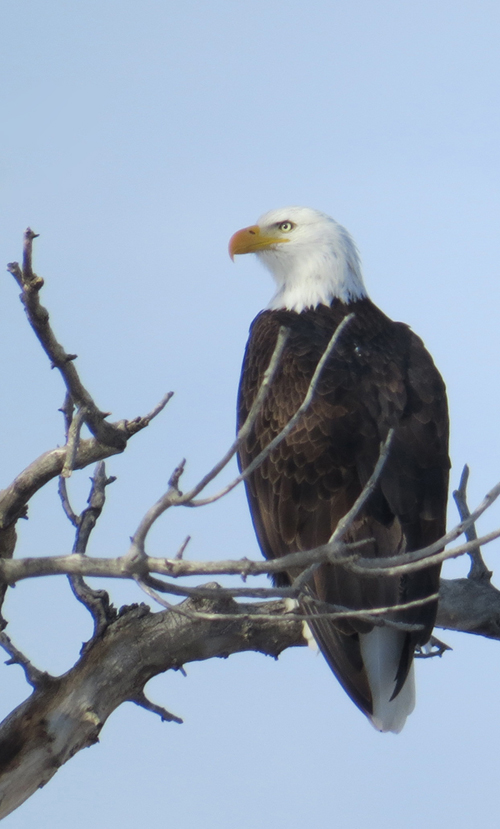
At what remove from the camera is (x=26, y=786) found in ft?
13.6

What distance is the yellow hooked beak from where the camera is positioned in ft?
21.4

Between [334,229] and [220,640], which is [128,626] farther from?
[334,229]

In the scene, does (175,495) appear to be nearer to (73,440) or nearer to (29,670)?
(73,440)

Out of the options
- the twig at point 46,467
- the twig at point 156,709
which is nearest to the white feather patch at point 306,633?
the twig at point 156,709

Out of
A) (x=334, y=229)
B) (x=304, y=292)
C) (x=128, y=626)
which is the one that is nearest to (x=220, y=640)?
(x=128, y=626)

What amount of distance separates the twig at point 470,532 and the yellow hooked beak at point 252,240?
7.36 feet

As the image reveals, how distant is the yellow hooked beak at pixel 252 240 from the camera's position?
6.53 m

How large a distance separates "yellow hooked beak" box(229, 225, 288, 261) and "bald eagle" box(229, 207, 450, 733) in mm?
860

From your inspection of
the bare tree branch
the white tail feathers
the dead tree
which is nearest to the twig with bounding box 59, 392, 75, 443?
the dead tree

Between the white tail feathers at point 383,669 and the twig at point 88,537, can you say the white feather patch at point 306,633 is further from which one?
the twig at point 88,537

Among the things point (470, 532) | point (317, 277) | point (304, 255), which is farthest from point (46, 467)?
point (304, 255)

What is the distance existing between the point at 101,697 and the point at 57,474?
3.57 feet

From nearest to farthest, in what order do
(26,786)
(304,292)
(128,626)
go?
(26,786)
(128,626)
(304,292)

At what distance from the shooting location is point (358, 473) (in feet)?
15.9
